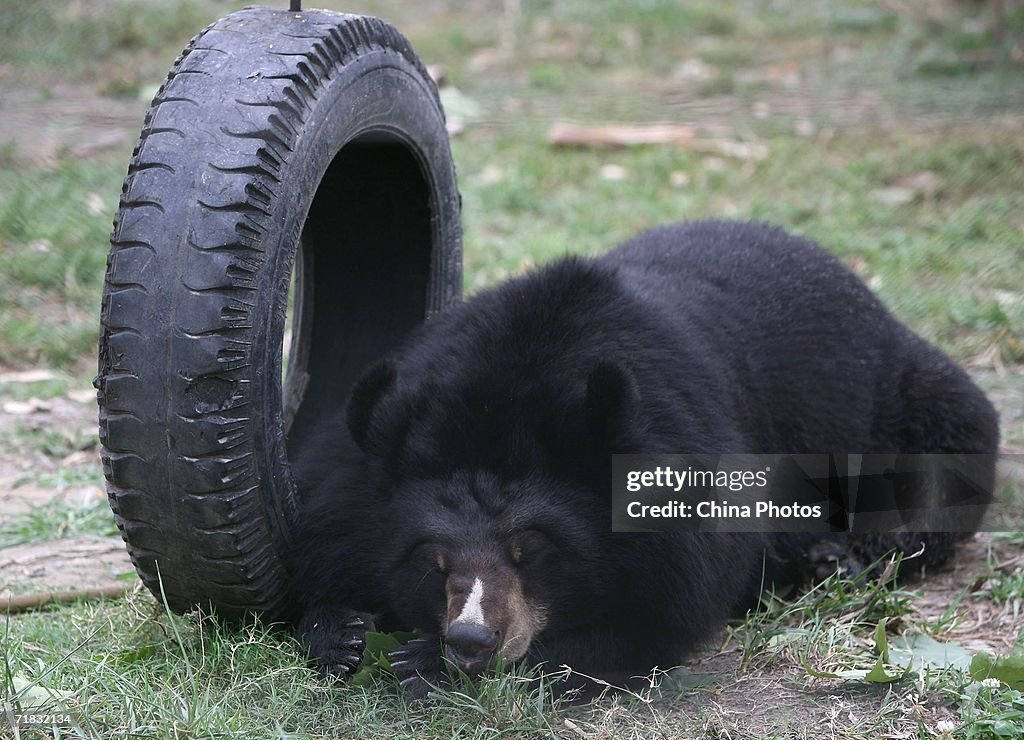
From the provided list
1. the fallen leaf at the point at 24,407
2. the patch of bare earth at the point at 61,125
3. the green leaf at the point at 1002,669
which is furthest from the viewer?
the patch of bare earth at the point at 61,125

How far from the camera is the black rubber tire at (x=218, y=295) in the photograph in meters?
3.21

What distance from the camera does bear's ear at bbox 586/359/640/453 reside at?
10.9 feet

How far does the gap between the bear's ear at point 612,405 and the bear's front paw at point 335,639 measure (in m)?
0.85

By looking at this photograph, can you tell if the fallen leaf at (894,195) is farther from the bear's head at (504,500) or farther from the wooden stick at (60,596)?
the wooden stick at (60,596)

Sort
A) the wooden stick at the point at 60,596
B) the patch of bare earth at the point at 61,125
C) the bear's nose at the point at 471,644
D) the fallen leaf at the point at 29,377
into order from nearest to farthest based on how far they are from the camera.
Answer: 1. the bear's nose at the point at 471,644
2. the wooden stick at the point at 60,596
3. the fallen leaf at the point at 29,377
4. the patch of bare earth at the point at 61,125

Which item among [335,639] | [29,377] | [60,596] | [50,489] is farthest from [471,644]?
[29,377]

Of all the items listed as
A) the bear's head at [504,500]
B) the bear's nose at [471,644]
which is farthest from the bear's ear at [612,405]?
the bear's nose at [471,644]

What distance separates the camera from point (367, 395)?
3.58m

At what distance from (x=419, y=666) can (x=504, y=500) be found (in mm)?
482

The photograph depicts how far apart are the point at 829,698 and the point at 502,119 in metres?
7.80

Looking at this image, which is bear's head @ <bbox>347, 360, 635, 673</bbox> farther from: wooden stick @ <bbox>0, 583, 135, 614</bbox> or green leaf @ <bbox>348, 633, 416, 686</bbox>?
wooden stick @ <bbox>0, 583, 135, 614</bbox>

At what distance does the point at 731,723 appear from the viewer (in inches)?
126

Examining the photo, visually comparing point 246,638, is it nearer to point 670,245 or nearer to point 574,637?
point 574,637

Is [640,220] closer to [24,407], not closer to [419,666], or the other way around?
[24,407]
